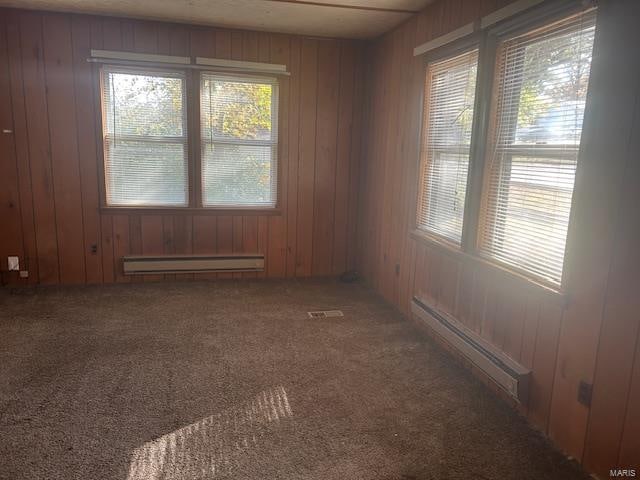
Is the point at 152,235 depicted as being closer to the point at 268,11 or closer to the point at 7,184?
the point at 7,184

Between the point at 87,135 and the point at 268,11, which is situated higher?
the point at 268,11

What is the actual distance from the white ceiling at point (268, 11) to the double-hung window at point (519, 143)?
73cm

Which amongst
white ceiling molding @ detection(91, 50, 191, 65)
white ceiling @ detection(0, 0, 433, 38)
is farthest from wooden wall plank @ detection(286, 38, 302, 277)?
white ceiling molding @ detection(91, 50, 191, 65)

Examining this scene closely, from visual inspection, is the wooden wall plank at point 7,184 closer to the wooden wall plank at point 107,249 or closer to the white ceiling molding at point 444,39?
the wooden wall plank at point 107,249

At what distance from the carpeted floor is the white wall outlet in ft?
1.59

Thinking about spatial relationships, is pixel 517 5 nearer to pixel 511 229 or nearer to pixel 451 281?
pixel 511 229

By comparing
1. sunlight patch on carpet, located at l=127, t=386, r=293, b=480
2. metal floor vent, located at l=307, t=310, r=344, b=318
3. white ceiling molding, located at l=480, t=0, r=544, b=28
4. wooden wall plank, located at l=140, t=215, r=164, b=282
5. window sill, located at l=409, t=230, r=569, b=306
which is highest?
white ceiling molding, located at l=480, t=0, r=544, b=28

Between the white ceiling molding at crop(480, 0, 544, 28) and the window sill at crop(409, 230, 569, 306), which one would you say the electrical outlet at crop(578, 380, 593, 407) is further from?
the white ceiling molding at crop(480, 0, 544, 28)

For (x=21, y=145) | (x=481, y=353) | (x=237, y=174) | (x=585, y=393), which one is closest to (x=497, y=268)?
(x=481, y=353)

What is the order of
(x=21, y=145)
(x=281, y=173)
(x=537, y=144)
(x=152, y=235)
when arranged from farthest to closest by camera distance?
(x=281, y=173) → (x=152, y=235) → (x=21, y=145) → (x=537, y=144)

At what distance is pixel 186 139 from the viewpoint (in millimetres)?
4309

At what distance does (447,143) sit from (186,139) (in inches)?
95.1

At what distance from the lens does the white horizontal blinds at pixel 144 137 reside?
13.6ft

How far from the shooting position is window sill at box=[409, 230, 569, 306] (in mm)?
2118
